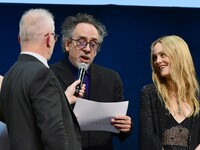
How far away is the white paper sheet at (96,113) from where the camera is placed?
2.10 meters

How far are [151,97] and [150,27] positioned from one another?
855mm

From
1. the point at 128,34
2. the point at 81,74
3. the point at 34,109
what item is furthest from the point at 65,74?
the point at 128,34

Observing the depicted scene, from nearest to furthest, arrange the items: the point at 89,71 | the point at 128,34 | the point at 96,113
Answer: the point at 96,113, the point at 89,71, the point at 128,34

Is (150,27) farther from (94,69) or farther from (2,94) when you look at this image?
(2,94)

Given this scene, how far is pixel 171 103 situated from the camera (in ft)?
8.16

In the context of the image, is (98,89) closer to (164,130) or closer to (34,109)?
(164,130)

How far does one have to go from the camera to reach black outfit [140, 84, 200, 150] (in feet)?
7.88

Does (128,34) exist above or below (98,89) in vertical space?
above

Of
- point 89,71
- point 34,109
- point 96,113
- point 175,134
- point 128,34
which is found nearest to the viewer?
point 34,109

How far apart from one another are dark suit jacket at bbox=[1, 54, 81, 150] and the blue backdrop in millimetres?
1358

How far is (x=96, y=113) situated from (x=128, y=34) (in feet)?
3.82

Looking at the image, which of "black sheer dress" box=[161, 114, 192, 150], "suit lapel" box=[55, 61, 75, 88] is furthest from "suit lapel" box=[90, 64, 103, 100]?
"black sheer dress" box=[161, 114, 192, 150]

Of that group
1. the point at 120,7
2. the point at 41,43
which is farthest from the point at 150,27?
the point at 41,43

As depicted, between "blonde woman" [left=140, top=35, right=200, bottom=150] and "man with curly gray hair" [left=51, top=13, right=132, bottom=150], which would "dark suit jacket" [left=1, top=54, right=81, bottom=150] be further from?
"blonde woman" [left=140, top=35, right=200, bottom=150]
